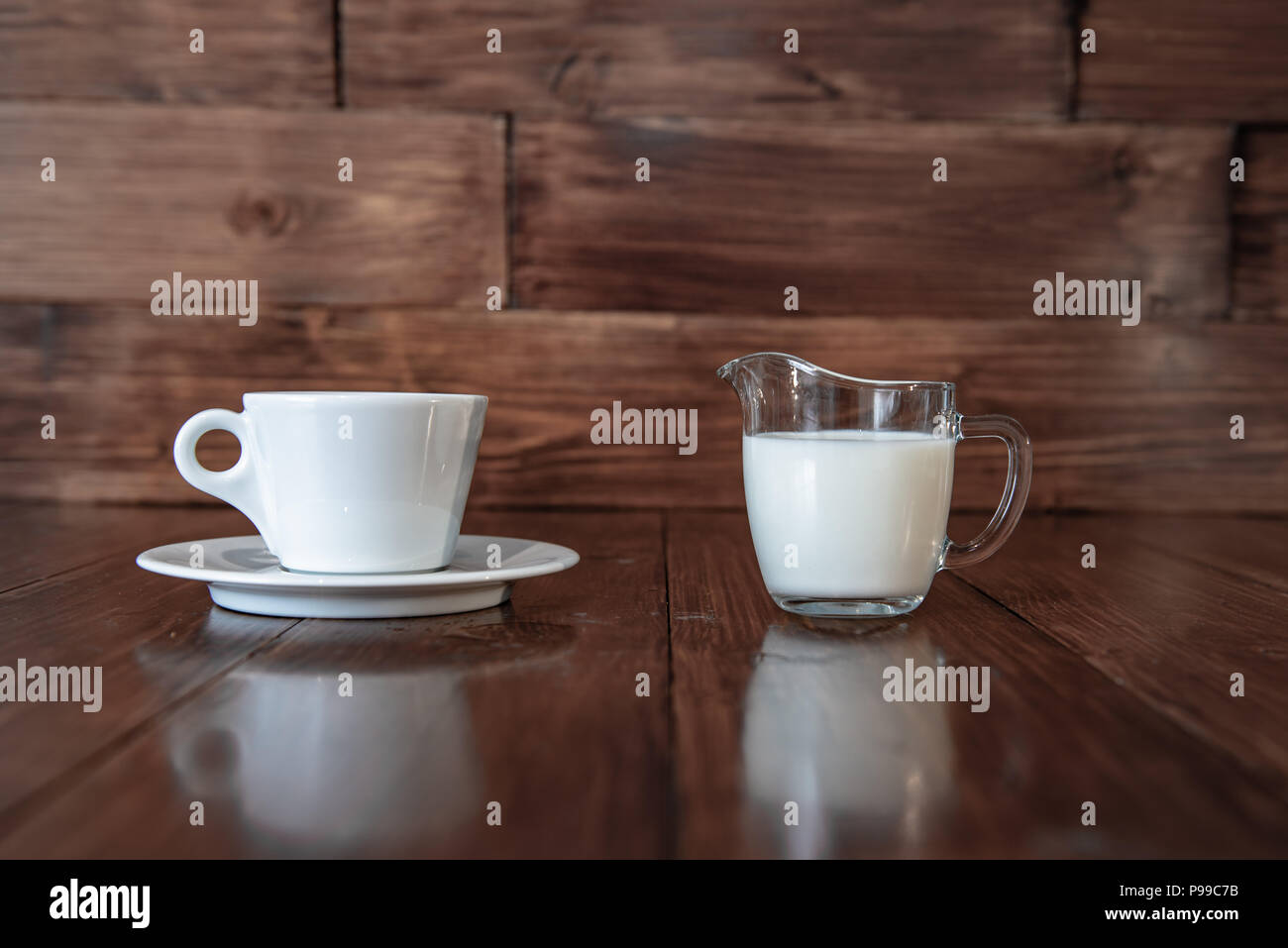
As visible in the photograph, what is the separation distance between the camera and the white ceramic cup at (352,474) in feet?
2.08

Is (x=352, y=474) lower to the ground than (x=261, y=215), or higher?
lower

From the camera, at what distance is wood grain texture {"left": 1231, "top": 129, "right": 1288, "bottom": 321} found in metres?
1.30

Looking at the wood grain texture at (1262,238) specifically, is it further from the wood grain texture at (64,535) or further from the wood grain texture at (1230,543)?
the wood grain texture at (64,535)

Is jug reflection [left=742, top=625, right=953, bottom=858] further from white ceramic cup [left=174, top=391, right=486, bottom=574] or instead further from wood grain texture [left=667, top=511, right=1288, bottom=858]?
white ceramic cup [left=174, top=391, right=486, bottom=574]

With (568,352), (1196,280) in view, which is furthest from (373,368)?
(1196,280)

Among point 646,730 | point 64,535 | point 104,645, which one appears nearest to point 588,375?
point 64,535

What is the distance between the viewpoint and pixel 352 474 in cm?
64

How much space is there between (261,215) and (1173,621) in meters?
1.08

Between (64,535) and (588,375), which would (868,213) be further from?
(64,535)

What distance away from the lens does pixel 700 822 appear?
333 mm

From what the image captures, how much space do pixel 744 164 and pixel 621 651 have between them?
2.88 ft

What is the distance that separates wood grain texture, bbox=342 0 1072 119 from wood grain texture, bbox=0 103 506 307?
0.06m

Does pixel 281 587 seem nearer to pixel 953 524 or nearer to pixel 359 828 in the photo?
pixel 359 828

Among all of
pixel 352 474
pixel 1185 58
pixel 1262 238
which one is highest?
pixel 1185 58
